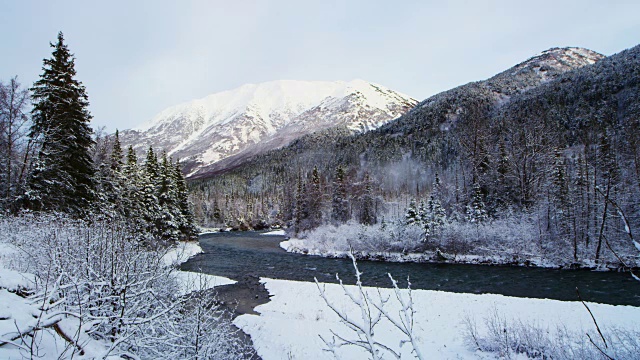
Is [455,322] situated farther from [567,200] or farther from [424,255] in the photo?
[567,200]

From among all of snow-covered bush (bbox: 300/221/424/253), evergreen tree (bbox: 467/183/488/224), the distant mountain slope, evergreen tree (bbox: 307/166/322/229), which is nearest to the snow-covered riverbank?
snow-covered bush (bbox: 300/221/424/253)

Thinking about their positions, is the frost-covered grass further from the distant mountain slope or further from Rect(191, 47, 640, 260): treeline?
the distant mountain slope

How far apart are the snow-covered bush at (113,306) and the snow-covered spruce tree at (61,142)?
10156 mm

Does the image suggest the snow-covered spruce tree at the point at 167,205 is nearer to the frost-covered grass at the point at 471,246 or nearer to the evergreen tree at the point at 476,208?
the frost-covered grass at the point at 471,246

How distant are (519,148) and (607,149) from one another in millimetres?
10073

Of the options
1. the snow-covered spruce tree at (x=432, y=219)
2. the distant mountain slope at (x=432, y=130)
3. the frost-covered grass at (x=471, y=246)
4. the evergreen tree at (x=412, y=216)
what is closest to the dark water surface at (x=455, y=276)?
the frost-covered grass at (x=471, y=246)

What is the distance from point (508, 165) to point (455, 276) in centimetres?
2079

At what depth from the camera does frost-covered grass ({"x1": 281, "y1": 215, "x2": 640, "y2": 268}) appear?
2680 cm

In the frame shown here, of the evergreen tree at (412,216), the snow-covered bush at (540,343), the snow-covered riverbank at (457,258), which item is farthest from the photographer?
the evergreen tree at (412,216)

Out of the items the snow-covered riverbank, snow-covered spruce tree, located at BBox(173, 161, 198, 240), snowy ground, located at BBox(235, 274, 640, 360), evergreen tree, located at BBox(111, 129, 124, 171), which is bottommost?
the snow-covered riverbank

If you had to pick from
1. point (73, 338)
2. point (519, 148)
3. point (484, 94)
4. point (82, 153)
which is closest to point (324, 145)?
point (484, 94)

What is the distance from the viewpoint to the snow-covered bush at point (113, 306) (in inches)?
109

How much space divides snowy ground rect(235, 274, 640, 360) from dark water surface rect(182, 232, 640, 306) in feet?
11.2

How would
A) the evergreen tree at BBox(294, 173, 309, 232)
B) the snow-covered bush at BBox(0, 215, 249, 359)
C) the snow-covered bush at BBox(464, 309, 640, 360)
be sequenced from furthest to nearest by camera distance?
the evergreen tree at BBox(294, 173, 309, 232)
the snow-covered bush at BBox(464, 309, 640, 360)
the snow-covered bush at BBox(0, 215, 249, 359)
